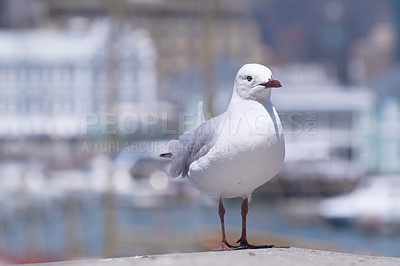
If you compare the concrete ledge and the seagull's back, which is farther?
the seagull's back

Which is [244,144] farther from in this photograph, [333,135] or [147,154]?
[333,135]

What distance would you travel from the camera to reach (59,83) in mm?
38219

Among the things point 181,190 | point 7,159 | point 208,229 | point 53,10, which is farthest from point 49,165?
point 53,10

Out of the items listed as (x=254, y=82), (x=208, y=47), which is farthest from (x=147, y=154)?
(x=254, y=82)

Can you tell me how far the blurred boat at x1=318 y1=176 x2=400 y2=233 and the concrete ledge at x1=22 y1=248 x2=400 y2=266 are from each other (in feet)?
63.6

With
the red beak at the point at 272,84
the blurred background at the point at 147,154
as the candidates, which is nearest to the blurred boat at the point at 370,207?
the blurred background at the point at 147,154

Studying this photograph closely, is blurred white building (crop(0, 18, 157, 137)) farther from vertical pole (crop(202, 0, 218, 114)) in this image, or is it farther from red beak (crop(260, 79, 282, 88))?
red beak (crop(260, 79, 282, 88))

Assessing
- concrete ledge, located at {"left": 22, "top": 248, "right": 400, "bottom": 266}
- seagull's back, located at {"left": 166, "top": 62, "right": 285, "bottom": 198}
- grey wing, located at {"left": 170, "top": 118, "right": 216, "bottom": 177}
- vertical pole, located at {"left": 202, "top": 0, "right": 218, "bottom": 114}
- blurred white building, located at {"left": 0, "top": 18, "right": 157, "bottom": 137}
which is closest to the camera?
concrete ledge, located at {"left": 22, "top": 248, "right": 400, "bottom": 266}

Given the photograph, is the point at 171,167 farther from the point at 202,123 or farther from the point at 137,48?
the point at 137,48

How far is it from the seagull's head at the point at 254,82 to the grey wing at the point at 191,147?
26 centimetres

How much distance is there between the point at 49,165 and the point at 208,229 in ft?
55.4

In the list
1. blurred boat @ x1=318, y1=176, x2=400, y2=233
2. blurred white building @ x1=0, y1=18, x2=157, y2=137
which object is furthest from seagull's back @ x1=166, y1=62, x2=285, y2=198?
blurred white building @ x1=0, y1=18, x2=157, y2=137

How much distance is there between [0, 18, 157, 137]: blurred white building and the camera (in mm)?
37094

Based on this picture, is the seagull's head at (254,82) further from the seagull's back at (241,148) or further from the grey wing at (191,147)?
the grey wing at (191,147)
